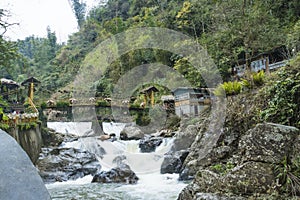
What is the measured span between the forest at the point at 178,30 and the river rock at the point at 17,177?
294 inches

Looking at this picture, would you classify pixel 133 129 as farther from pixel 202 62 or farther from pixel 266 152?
pixel 266 152

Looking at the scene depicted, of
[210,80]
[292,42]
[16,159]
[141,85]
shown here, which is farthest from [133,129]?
[16,159]

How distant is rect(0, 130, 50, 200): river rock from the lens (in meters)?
1.01

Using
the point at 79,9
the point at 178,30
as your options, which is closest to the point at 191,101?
the point at 178,30

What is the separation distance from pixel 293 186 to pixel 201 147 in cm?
463

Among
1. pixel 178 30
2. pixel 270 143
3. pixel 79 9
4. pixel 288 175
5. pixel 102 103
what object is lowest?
pixel 288 175

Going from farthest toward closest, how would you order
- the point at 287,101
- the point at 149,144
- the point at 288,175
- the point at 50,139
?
the point at 50,139 < the point at 149,144 < the point at 287,101 < the point at 288,175

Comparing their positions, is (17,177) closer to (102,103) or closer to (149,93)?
(102,103)

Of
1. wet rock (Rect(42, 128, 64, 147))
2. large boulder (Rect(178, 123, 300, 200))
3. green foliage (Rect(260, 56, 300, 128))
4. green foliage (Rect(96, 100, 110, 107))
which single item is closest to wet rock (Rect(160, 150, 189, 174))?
green foliage (Rect(260, 56, 300, 128))

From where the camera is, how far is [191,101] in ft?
51.7

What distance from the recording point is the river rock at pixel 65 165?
923 cm

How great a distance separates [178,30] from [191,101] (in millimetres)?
12565

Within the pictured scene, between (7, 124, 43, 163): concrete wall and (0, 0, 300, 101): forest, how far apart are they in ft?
8.10

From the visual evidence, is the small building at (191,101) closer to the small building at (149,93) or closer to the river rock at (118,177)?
the small building at (149,93)
